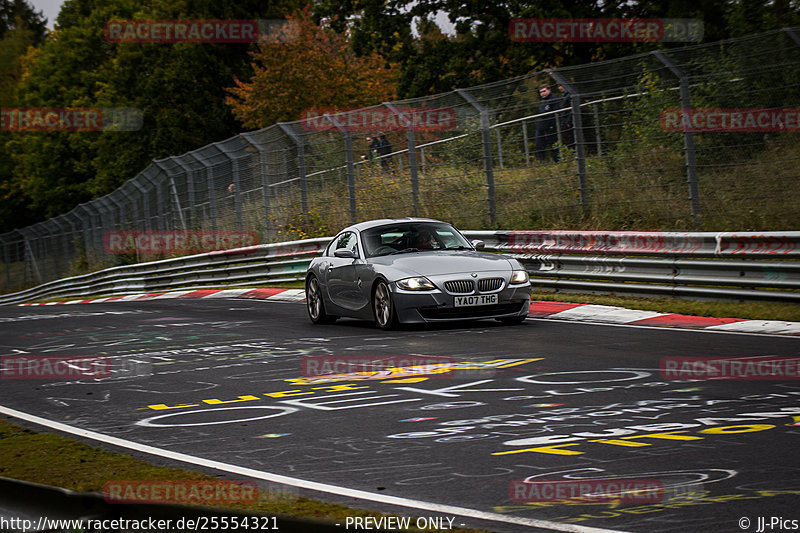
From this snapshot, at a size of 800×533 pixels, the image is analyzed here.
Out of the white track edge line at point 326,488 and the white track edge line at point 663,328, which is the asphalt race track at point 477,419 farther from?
the white track edge line at point 663,328

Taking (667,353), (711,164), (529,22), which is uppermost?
(529,22)

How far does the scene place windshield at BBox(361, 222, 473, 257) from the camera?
13.5 metres

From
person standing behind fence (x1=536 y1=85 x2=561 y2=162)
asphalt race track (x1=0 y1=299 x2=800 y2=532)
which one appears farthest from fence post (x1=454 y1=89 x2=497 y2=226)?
asphalt race track (x1=0 y1=299 x2=800 y2=532)

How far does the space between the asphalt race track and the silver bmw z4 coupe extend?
0.95ft

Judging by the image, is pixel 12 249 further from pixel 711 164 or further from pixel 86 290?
pixel 711 164

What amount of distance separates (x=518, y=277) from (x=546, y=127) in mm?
5758

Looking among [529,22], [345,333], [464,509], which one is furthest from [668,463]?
[529,22]

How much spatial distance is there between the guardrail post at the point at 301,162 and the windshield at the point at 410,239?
10.2 m

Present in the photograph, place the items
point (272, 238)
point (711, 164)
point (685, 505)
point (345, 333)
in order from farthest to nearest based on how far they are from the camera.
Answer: point (272, 238) < point (711, 164) < point (345, 333) < point (685, 505)

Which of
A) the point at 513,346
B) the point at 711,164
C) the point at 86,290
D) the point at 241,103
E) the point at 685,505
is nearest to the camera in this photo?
the point at 685,505

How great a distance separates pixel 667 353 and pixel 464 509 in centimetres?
553

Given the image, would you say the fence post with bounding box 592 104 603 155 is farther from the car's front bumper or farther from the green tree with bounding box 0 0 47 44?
the green tree with bounding box 0 0 47 44

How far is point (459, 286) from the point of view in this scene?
1212 centimetres

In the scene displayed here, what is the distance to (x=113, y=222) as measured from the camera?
3891 cm
